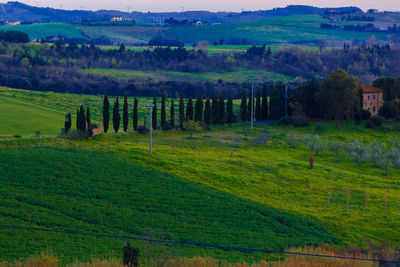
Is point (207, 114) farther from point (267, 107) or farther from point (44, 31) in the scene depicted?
point (44, 31)

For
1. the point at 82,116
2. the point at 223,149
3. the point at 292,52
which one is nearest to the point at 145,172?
the point at 223,149

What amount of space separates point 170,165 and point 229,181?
15.6 feet

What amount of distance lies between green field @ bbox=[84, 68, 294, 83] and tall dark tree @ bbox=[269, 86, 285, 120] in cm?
5443

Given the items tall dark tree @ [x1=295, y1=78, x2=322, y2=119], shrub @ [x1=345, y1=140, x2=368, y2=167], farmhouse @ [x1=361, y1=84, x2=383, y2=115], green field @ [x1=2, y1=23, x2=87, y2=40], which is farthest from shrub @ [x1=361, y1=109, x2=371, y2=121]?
green field @ [x1=2, y1=23, x2=87, y2=40]

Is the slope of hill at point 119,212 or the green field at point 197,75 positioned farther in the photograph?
the green field at point 197,75

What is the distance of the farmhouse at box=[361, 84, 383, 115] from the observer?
2475 inches

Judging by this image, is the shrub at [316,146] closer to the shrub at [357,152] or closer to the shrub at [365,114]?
the shrub at [357,152]

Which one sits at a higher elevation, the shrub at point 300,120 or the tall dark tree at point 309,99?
the tall dark tree at point 309,99

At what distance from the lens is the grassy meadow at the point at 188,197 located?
961 inches

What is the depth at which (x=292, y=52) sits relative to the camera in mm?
148250

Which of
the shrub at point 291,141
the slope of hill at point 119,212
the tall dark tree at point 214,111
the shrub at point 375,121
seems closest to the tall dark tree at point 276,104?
the tall dark tree at point 214,111

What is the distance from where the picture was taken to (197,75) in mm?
127188

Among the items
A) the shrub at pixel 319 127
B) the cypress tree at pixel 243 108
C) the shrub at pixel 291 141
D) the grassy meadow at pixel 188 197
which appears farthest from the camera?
the cypress tree at pixel 243 108

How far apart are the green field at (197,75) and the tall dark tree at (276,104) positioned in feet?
179
